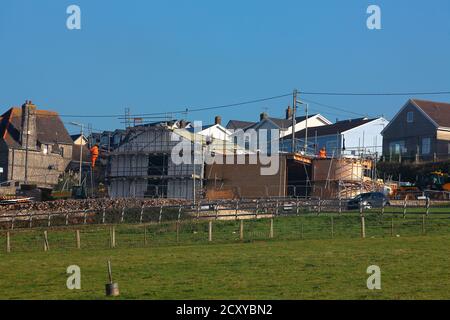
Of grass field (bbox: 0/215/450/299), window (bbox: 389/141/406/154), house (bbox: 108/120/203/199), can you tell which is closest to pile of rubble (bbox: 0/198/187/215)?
house (bbox: 108/120/203/199)

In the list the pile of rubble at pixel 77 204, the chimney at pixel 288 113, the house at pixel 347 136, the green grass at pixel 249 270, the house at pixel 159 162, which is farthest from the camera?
the chimney at pixel 288 113

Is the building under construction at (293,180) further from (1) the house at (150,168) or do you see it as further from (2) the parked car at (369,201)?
(2) the parked car at (369,201)

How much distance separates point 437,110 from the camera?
309 feet

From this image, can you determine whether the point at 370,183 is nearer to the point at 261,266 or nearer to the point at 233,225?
the point at 233,225

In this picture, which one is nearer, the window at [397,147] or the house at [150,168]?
the house at [150,168]

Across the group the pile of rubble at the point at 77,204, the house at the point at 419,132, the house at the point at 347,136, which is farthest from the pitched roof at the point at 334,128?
the pile of rubble at the point at 77,204

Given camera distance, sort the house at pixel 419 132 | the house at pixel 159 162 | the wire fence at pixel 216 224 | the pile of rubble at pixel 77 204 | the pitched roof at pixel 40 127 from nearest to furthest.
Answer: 1. the wire fence at pixel 216 224
2. the pile of rubble at pixel 77 204
3. the house at pixel 159 162
4. the house at pixel 419 132
5. the pitched roof at pixel 40 127

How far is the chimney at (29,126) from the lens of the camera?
3917 inches

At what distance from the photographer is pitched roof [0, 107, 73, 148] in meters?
102

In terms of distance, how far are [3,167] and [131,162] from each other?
1907 centimetres

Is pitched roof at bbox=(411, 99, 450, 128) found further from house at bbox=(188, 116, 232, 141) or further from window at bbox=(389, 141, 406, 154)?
house at bbox=(188, 116, 232, 141)

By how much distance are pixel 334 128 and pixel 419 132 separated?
699 inches
